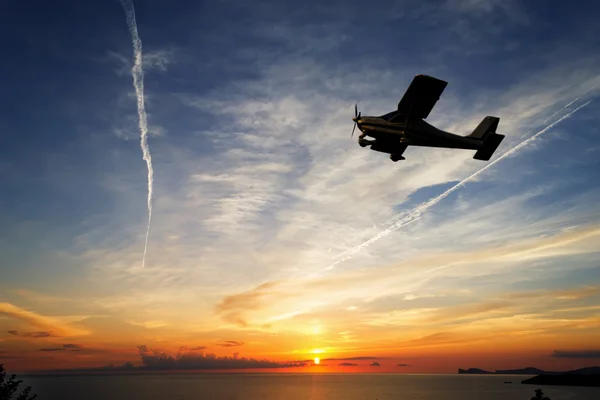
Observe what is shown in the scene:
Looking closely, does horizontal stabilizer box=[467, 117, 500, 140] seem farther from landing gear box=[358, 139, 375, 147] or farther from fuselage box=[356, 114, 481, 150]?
landing gear box=[358, 139, 375, 147]

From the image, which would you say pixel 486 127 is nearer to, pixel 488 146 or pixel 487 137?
pixel 487 137

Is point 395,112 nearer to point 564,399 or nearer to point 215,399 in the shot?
point 215,399

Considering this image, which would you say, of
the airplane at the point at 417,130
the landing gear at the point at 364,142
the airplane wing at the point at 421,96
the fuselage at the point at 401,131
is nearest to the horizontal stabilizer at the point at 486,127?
the airplane at the point at 417,130

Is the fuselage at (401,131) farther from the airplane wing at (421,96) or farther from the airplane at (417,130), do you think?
the airplane wing at (421,96)

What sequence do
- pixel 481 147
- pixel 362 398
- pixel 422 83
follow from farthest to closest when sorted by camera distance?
pixel 362 398 → pixel 481 147 → pixel 422 83

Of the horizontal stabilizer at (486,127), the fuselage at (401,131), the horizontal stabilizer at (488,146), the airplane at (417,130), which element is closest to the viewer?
the airplane at (417,130)

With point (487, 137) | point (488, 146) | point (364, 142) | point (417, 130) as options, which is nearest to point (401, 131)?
point (417, 130)

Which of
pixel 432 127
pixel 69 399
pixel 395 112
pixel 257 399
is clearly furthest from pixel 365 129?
pixel 69 399
